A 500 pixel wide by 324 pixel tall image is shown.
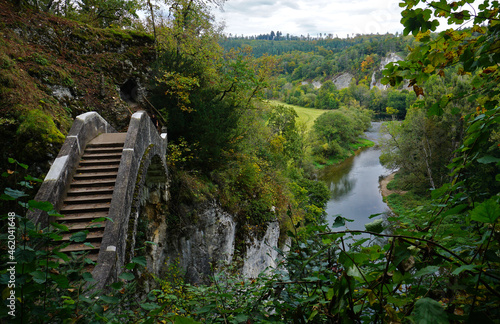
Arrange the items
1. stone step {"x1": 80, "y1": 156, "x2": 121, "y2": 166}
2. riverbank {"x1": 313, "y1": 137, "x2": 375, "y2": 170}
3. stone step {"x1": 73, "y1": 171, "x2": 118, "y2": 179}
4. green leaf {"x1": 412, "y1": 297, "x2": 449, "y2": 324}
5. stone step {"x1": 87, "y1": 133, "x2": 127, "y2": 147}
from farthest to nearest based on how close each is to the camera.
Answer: riverbank {"x1": 313, "y1": 137, "x2": 375, "y2": 170}, stone step {"x1": 87, "y1": 133, "x2": 127, "y2": 147}, stone step {"x1": 80, "y1": 156, "x2": 121, "y2": 166}, stone step {"x1": 73, "y1": 171, "x2": 118, "y2": 179}, green leaf {"x1": 412, "y1": 297, "x2": 449, "y2": 324}

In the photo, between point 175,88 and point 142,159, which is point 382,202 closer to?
point 175,88

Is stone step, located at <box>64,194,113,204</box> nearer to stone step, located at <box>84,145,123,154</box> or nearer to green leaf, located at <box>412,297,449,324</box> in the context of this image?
stone step, located at <box>84,145,123,154</box>

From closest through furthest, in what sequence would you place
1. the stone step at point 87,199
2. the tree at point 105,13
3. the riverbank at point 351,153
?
1. the stone step at point 87,199
2. the tree at point 105,13
3. the riverbank at point 351,153

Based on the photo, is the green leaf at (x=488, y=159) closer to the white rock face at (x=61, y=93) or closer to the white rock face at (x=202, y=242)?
the white rock face at (x=202, y=242)

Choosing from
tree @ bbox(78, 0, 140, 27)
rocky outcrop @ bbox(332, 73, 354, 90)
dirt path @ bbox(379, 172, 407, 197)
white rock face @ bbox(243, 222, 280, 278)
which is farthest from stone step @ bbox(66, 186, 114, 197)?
rocky outcrop @ bbox(332, 73, 354, 90)

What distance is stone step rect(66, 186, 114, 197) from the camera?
539 cm

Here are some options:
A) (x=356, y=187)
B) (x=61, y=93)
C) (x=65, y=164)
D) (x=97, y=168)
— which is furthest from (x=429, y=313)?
(x=356, y=187)

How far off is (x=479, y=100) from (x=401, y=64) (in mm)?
877

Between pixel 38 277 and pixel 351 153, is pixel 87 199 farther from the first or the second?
pixel 351 153

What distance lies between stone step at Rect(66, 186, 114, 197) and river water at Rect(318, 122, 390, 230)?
1787cm

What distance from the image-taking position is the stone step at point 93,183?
18.2ft

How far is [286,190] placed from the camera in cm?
1500

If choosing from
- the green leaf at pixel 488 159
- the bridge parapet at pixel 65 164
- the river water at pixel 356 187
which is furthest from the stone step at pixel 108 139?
the river water at pixel 356 187

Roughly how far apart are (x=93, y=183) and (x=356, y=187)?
96.3 ft
